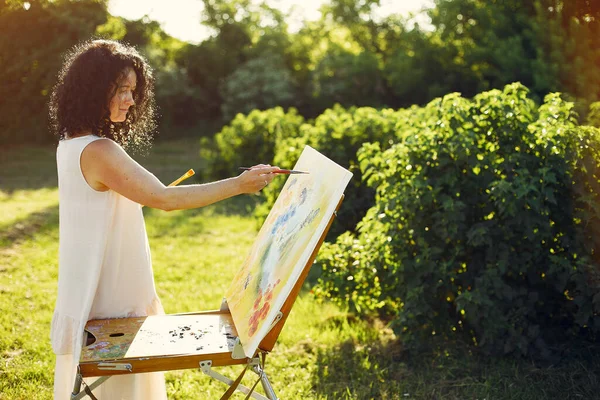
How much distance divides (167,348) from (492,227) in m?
2.14

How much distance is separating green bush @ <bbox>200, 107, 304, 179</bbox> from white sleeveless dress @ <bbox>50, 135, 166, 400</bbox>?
313 inches

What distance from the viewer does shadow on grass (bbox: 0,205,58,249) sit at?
6.96 m

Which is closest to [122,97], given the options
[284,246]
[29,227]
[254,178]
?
[254,178]

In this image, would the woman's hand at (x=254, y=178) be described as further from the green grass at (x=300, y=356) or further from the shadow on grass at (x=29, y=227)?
the shadow on grass at (x=29, y=227)

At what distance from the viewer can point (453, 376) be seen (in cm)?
354

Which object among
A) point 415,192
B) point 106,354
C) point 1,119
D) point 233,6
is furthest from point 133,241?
point 233,6

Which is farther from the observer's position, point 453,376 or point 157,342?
point 453,376

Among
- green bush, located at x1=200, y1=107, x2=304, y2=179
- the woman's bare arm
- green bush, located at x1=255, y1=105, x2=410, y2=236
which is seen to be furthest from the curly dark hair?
green bush, located at x1=200, y1=107, x2=304, y2=179

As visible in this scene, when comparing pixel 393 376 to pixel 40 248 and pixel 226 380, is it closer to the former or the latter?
pixel 226 380

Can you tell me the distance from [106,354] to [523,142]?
269 centimetres

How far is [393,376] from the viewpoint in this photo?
12.0 feet

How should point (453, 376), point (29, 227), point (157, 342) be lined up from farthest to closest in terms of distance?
1. point (29, 227)
2. point (453, 376)
3. point (157, 342)

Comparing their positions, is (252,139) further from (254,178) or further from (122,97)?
(254,178)

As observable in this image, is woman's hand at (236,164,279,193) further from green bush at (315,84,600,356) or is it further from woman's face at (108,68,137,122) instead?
green bush at (315,84,600,356)
